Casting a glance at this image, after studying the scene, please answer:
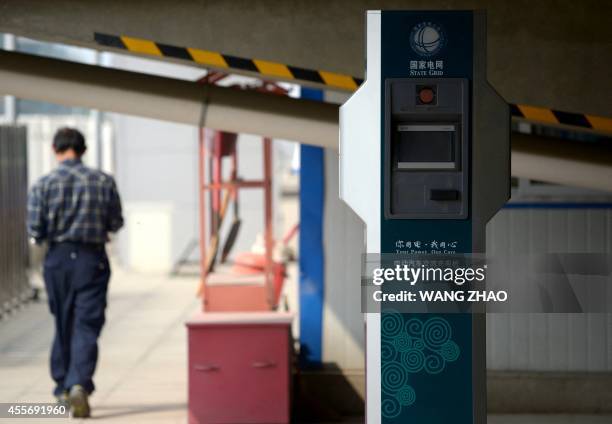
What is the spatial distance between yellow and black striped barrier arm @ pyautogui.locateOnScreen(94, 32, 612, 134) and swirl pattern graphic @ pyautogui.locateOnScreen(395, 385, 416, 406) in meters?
1.85

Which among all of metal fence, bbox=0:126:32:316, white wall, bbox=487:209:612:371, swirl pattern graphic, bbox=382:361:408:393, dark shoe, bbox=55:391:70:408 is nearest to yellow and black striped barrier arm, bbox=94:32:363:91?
swirl pattern graphic, bbox=382:361:408:393

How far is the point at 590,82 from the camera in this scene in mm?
5422

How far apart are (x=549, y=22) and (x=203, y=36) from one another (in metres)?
1.76

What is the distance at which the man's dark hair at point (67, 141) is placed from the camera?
744cm

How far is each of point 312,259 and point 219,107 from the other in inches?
76.5

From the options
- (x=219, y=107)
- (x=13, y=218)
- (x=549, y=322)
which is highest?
(x=219, y=107)

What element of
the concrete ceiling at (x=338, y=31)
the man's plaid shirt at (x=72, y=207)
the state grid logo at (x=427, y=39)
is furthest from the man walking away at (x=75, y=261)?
the state grid logo at (x=427, y=39)

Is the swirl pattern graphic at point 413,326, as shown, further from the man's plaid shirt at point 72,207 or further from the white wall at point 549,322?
the man's plaid shirt at point 72,207

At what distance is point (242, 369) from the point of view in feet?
22.0

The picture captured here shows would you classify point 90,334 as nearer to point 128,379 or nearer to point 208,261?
point 208,261

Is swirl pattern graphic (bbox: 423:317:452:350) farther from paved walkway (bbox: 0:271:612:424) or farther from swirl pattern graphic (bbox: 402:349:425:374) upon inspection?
paved walkway (bbox: 0:271:612:424)

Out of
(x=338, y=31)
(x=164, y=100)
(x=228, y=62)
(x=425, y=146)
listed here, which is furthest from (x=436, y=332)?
(x=164, y=100)

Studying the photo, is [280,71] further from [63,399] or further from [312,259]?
[63,399]

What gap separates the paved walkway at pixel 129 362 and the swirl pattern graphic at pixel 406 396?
2.96 metres
